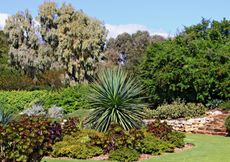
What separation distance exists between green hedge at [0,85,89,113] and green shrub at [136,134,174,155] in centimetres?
1136

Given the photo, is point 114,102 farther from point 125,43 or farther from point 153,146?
point 125,43

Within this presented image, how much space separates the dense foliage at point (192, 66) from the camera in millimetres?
23172

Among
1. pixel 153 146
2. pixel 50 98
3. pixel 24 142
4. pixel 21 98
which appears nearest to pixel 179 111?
pixel 50 98

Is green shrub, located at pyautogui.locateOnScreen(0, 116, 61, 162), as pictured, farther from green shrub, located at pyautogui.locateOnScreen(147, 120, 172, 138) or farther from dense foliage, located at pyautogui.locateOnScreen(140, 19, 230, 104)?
dense foliage, located at pyautogui.locateOnScreen(140, 19, 230, 104)

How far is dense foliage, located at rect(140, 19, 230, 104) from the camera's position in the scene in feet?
76.0

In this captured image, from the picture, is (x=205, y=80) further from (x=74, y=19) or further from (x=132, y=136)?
(x=74, y=19)

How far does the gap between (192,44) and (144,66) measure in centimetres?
309

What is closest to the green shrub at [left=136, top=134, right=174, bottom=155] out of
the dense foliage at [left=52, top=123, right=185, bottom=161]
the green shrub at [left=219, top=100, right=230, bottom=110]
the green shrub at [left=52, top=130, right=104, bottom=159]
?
the dense foliage at [left=52, top=123, right=185, bottom=161]

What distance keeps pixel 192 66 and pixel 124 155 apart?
12259mm

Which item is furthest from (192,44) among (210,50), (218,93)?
(218,93)

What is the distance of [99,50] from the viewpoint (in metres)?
41.4

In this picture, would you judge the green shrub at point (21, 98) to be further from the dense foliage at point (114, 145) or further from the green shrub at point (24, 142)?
the green shrub at point (24, 142)

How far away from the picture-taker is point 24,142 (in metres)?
8.74

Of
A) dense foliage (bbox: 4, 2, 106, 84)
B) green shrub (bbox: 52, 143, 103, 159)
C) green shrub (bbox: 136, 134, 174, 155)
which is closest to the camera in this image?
green shrub (bbox: 52, 143, 103, 159)
